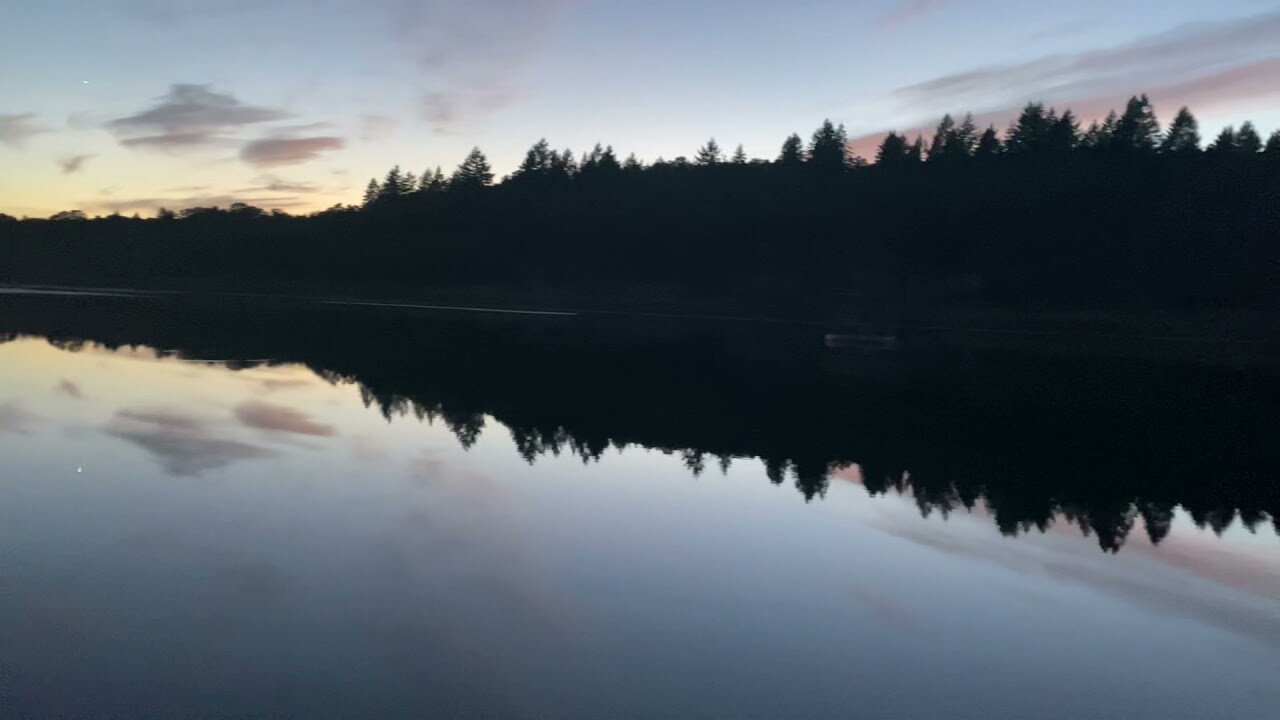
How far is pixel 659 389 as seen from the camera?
1137 inches

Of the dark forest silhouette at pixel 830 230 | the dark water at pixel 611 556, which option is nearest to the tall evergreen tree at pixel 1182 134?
the dark forest silhouette at pixel 830 230

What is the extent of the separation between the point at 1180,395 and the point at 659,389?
73.2 feet

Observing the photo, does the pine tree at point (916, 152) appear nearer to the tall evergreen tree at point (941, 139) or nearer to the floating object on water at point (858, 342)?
the tall evergreen tree at point (941, 139)

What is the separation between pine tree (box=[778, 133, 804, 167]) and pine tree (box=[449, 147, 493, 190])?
50.4 m

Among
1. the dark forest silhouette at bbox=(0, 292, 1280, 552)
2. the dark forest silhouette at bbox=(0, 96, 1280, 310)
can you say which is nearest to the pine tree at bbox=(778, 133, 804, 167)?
the dark forest silhouette at bbox=(0, 96, 1280, 310)

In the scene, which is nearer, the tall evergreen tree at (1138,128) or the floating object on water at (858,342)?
the floating object on water at (858,342)

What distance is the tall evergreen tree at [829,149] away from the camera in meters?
124

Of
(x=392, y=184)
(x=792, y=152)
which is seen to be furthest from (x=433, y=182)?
(x=792, y=152)

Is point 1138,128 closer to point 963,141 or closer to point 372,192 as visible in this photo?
point 963,141

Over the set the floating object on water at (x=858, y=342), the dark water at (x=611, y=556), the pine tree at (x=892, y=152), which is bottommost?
the floating object on water at (x=858, y=342)

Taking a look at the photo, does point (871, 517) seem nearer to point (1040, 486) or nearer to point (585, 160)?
point (1040, 486)

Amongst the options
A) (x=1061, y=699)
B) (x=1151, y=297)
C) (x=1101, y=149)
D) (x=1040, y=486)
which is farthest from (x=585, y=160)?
(x=1061, y=699)

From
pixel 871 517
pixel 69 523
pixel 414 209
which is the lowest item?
pixel 871 517

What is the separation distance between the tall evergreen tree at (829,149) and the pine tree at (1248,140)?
1960 inches
